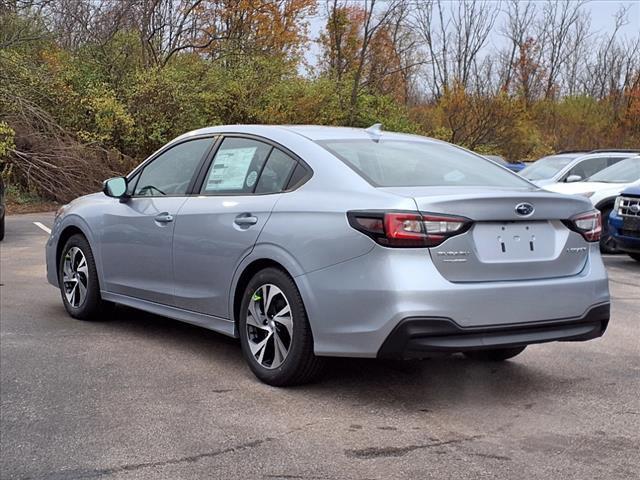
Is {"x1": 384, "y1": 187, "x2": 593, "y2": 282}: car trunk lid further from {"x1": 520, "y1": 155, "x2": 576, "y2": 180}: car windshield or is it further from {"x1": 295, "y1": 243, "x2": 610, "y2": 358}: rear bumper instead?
{"x1": 520, "y1": 155, "x2": 576, "y2": 180}: car windshield

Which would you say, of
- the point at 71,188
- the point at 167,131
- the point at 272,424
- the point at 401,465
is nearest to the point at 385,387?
the point at 272,424

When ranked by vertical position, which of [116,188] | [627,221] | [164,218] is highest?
[116,188]

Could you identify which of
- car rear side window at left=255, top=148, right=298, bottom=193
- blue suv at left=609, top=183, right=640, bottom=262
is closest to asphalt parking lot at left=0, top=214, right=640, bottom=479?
car rear side window at left=255, top=148, right=298, bottom=193

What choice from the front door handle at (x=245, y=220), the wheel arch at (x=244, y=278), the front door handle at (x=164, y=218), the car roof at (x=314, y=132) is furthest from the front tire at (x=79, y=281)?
the front door handle at (x=245, y=220)

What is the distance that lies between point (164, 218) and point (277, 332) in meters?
1.45

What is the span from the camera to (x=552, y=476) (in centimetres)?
344

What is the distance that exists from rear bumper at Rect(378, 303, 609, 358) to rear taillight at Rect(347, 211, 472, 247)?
1.30 feet

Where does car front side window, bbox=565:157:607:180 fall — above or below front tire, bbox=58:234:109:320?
above

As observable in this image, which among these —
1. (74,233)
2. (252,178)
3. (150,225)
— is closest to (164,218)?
(150,225)

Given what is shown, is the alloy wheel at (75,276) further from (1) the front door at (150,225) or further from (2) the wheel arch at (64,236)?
(1) the front door at (150,225)

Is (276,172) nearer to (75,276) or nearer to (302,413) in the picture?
(302,413)

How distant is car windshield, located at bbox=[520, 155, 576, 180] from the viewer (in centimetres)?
1485

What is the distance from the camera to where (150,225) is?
5824mm

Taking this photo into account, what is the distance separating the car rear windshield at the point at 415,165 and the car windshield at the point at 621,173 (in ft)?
27.3
